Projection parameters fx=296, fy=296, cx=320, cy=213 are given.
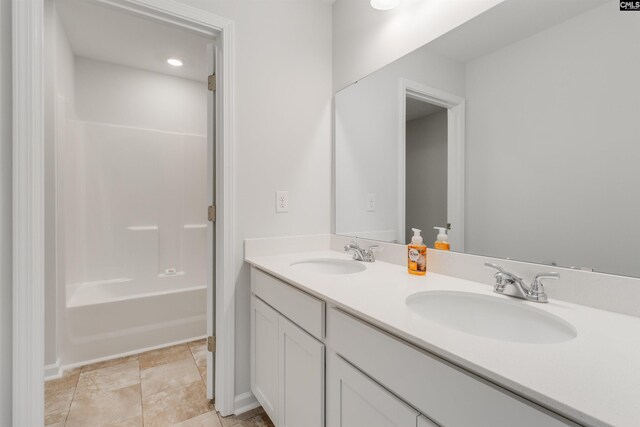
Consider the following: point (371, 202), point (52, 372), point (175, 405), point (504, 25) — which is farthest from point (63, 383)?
point (504, 25)

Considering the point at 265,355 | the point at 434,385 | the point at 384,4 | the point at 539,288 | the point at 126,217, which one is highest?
the point at 384,4

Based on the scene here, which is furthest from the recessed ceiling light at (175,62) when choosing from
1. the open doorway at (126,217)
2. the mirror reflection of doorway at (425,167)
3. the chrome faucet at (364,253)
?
the chrome faucet at (364,253)

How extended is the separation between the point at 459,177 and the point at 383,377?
0.84 metres

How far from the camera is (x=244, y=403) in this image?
5.24 feet

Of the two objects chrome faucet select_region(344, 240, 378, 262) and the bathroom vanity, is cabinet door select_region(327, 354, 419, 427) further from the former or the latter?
chrome faucet select_region(344, 240, 378, 262)

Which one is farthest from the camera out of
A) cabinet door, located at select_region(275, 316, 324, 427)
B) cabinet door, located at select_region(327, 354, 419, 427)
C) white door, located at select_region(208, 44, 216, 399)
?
white door, located at select_region(208, 44, 216, 399)

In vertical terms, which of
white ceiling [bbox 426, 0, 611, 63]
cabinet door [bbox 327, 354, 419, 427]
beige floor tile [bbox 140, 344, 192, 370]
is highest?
white ceiling [bbox 426, 0, 611, 63]

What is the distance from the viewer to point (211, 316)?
165cm

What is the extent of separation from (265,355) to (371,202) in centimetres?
97

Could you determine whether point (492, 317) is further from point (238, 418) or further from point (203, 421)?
point (203, 421)

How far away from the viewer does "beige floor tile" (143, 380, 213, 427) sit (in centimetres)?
154

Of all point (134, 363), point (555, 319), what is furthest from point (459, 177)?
point (134, 363)

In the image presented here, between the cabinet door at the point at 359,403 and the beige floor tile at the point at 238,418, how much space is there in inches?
31.1

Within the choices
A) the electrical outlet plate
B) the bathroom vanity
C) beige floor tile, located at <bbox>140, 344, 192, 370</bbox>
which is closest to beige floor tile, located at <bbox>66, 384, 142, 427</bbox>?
beige floor tile, located at <bbox>140, 344, 192, 370</bbox>
